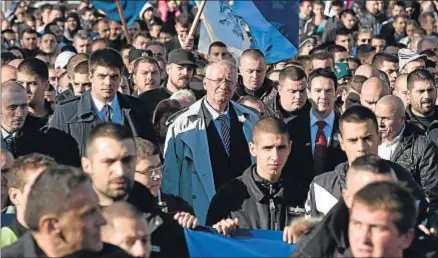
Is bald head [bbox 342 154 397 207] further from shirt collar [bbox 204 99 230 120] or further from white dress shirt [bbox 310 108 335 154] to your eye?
shirt collar [bbox 204 99 230 120]

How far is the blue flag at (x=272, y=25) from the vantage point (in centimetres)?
1622

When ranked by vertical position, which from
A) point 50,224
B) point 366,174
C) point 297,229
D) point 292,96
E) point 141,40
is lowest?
point 297,229

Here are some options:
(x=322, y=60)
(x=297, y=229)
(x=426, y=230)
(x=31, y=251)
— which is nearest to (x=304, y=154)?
(x=297, y=229)

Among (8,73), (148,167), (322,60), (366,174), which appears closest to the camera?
(366,174)

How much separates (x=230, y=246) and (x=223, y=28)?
9.31 m

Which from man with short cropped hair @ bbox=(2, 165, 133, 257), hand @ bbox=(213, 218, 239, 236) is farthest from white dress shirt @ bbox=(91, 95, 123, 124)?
man with short cropped hair @ bbox=(2, 165, 133, 257)

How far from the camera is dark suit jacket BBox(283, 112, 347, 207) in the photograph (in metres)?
10.1

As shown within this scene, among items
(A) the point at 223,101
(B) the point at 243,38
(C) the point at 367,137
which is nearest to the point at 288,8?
(B) the point at 243,38

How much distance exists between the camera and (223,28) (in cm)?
1691

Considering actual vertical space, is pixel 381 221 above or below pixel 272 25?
below

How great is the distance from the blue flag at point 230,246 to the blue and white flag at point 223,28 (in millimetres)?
8623

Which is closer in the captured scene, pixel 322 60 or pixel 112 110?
pixel 112 110

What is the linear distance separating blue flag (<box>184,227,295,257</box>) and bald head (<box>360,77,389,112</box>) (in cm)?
449

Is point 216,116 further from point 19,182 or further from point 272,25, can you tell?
point 272,25
